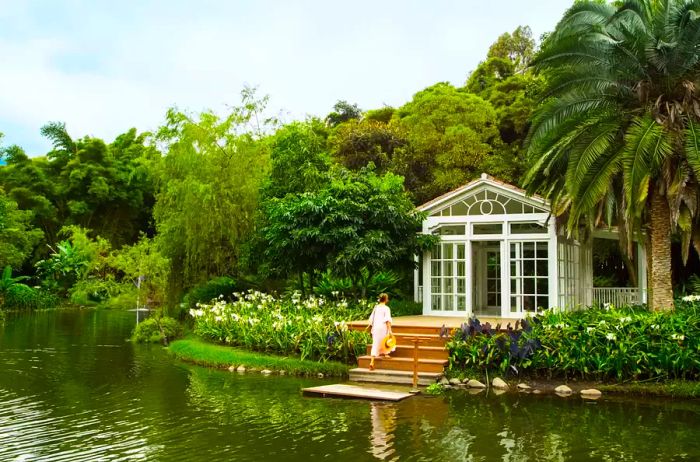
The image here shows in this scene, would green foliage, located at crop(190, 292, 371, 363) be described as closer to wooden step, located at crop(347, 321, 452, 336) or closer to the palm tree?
wooden step, located at crop(347, 321, 452, 336)

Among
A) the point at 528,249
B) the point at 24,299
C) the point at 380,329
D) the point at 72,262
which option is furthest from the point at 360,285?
the point at 72,262

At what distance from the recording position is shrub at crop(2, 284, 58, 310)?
33.0 m

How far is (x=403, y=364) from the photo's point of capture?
40.4 feet

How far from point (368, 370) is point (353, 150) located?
19.0 m

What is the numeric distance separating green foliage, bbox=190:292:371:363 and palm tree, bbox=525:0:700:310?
5.06 meters

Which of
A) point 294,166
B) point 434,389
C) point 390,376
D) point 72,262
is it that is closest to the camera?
point 434,389

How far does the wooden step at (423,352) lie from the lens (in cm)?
1254

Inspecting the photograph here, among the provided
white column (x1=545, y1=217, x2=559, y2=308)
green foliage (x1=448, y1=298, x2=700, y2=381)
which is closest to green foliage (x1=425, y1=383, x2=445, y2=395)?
green foliage (x1=448, y1=298, x2=700, y2=381)

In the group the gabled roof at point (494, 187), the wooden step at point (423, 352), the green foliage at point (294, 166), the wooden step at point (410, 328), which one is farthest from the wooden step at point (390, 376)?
the green foliage at point (294, 166)

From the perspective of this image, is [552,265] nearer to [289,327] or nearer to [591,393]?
[591,393]

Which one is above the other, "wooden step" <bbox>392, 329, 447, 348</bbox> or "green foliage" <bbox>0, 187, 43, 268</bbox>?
A: "green foliage" <bbox>0, 187, 43, 268</bbox>

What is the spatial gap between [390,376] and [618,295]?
8.82 meters

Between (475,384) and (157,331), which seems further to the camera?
(157,331)

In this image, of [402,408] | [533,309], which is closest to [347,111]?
[533,309]
